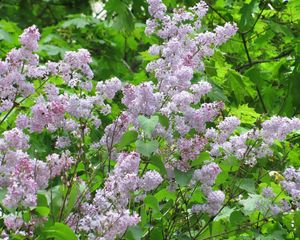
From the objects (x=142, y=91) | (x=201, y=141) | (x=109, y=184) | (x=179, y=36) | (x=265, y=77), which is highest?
(x=265, y=77)

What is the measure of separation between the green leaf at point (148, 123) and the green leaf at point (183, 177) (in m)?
0.23

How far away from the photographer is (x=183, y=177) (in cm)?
303

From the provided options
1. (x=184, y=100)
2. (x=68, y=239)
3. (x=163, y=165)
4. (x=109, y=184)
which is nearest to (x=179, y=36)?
(x=184, y=100)

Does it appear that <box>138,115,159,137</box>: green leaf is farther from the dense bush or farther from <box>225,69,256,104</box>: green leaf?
<box>225,69,256,104</box>: green leaf

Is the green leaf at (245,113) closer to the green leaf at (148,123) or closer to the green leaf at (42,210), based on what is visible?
the green leaf at (148,123)

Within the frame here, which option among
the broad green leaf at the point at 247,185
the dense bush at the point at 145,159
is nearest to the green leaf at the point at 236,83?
the dense bush at the point at 145,159

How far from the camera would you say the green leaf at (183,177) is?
9.78ft

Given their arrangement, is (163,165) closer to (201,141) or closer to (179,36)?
(201,141)

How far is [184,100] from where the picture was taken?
120 inches

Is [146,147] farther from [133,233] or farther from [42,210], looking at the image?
[42,210]

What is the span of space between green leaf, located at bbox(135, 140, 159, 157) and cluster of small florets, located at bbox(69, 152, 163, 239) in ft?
0.22

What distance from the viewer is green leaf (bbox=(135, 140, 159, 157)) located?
2.88 metres

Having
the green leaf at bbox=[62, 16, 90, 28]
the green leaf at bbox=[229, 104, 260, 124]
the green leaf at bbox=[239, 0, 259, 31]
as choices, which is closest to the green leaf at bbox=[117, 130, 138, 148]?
the green leaf at bbox=[229, 104, 260, 124]

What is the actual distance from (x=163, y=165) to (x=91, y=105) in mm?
476
